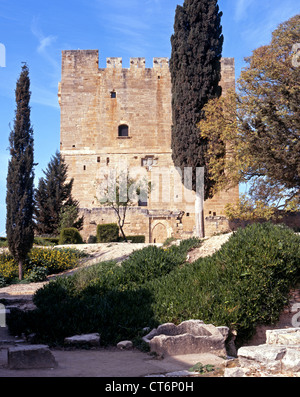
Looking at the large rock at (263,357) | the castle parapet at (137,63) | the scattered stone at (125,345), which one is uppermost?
the castle parapet at (137,63)

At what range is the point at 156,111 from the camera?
104 feet

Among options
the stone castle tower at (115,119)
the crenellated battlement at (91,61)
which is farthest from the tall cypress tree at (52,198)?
the crenellated battlement at (91,61)

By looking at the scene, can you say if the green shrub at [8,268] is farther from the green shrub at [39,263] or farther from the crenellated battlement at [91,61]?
the crenellated battlement at [91,61]

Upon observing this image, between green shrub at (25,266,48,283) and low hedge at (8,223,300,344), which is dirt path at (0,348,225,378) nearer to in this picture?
low hedge at (8,223,300,344)

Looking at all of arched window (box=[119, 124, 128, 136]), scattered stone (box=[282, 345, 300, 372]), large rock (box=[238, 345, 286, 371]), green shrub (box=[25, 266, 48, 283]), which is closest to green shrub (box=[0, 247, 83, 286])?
green shrub (box=[25, 266, 48, 283])

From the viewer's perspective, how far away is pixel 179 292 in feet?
30.1

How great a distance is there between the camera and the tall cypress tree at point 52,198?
2700 cm

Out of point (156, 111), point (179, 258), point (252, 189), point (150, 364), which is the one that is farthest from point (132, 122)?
point (150, 364)

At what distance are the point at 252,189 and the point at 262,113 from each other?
3081mm

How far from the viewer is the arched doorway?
25.5 m

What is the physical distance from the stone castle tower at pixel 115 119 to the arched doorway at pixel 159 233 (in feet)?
18.0

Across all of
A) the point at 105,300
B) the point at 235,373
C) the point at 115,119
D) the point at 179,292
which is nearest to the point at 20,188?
the point at 105,300

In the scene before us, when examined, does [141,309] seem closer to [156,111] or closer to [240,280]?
[240,280]

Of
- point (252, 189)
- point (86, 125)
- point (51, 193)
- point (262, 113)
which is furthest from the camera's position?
point (86, 125)
